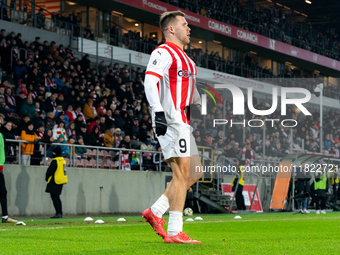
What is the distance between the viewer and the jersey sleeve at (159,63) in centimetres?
512

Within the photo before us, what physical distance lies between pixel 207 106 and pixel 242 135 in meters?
2.74

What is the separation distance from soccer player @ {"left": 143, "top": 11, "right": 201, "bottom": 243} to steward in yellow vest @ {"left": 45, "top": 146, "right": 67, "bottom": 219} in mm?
8015

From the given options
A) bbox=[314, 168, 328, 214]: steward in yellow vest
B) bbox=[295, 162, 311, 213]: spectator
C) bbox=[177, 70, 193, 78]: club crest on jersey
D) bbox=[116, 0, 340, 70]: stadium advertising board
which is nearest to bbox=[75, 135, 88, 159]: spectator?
bbox=[314, 168, 328, 214]: steward in yellow vest

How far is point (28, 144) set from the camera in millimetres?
14062

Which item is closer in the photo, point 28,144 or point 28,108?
point 28,144

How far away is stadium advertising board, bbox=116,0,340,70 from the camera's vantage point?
95.2 ft

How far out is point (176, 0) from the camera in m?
30.7

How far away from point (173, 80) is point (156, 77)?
23cm

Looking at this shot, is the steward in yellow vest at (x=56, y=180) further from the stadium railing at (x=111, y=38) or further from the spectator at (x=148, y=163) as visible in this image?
the stadium railing at (x=111, y=38)

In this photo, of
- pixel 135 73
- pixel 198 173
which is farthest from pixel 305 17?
pixel 198 173

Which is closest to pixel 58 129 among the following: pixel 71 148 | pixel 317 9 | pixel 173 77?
pixel 71 148

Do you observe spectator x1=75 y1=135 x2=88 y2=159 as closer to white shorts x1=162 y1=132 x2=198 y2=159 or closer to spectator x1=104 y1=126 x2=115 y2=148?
spectator x1=104 y1=126 x2=115 y2=148

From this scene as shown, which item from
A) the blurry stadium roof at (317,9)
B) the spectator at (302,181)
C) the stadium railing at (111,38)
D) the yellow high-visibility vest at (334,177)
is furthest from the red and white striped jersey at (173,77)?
the blurry stadium roof at (317,9)

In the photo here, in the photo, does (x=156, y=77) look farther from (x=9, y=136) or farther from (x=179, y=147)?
(x=9, y=136)
